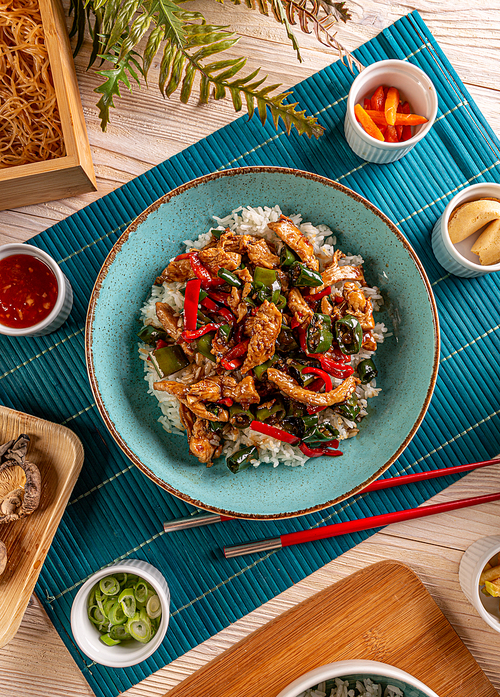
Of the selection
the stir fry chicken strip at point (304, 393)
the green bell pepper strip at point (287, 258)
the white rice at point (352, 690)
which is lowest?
the white rice at point (352, 690)

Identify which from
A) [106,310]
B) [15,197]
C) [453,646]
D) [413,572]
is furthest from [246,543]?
[15,197]

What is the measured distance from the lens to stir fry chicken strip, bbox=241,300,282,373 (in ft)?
7.56

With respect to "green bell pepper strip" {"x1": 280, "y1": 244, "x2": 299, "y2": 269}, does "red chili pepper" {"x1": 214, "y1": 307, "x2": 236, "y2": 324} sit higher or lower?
lower

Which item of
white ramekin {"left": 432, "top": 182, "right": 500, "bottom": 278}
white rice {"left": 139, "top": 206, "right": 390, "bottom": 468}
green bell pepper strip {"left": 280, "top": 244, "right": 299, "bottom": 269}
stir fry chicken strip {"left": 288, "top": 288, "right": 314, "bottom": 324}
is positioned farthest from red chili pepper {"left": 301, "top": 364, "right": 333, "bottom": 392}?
white ramekin {"left": 432, "top": 182, "right": 500, "bottom": 278}

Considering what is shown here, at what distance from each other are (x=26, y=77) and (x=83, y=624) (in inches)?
123

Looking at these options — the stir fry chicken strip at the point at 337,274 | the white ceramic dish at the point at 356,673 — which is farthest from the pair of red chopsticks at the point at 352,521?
the stir fry chicken strip at the point at 337,274

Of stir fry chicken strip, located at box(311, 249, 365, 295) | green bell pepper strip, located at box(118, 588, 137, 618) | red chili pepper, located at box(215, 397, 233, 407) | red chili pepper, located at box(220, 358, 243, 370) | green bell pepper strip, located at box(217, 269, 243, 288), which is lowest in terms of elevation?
green bell pepper strip, located at box(118, 588, 137, 618)

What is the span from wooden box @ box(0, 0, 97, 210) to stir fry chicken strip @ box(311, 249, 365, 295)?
4.88 feet

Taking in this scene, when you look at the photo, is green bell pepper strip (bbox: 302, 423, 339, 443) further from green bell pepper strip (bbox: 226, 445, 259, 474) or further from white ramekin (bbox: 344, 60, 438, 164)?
white ramekin (bbox: 344, 60, 438, 164)

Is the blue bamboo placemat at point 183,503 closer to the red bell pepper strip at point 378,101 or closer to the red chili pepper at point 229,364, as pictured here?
the red bell pepper strip at point 378,101

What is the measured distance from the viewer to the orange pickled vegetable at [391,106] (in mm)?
2812

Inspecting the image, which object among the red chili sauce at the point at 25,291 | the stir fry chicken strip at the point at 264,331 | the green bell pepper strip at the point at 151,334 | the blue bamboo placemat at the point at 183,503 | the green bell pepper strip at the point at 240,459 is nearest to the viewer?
the stir fry chicken strip at the point at 264,331

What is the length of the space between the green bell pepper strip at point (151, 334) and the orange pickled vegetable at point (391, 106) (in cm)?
184

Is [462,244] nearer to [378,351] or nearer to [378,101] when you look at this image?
[378,351]
